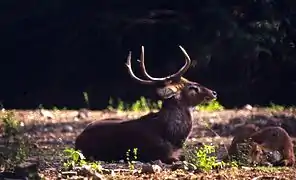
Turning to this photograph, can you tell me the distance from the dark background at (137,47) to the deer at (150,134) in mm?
7540

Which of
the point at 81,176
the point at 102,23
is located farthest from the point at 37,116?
the point at 81,176

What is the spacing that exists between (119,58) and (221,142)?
8.09 m

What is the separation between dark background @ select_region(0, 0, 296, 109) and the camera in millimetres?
17562

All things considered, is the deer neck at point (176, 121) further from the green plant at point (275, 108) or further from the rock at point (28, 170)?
the green plant at point (275, 108)

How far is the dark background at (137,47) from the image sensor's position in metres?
17.6

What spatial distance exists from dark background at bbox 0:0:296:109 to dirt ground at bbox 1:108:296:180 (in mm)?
2203

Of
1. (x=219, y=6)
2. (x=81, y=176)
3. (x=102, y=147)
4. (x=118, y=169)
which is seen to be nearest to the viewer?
(x=81, y=176)

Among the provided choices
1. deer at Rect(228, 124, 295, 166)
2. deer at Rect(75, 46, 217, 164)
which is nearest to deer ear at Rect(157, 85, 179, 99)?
deer at Rect(75, 46, 217, 164)

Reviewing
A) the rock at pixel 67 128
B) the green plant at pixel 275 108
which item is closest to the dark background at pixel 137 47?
the green plant at pixel 275 108

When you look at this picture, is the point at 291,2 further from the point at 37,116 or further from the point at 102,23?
the point at 37,116

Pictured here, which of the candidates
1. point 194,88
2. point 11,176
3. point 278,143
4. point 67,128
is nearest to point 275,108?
point 67,128

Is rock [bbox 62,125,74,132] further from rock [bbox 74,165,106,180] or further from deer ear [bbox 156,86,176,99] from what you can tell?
rock [bbox 74,165,106,180]

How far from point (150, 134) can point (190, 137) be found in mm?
2366

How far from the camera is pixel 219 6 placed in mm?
17500
